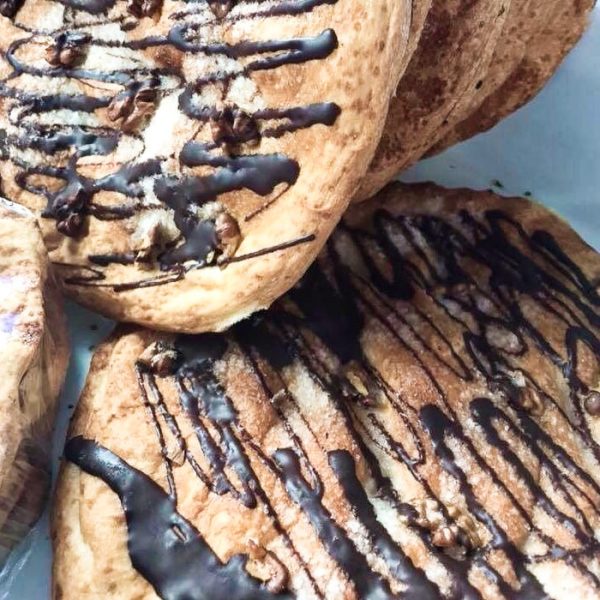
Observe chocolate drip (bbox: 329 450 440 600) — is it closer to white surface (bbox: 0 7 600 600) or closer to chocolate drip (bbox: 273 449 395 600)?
chocolate drip (bbox: 273 449 395 600)

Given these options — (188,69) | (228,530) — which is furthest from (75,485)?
(188,69)

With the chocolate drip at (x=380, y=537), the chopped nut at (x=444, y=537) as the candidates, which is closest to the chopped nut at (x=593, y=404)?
the chopped nut at (x=444, y=537)

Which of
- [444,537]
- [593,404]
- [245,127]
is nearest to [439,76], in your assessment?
[245,127]

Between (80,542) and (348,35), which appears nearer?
(348,35)

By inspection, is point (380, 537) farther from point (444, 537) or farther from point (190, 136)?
point (190, 136)

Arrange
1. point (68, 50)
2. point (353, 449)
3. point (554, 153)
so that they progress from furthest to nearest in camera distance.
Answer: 1. point (554, 153)
2. point (68, 50)
3. point (353, 449)

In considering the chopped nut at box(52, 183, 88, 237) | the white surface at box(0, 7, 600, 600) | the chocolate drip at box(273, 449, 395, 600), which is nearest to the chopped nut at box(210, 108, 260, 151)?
the chopped nut at box(52, 183, 88, 237)

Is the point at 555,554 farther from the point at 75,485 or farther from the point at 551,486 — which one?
the point at 75,485
